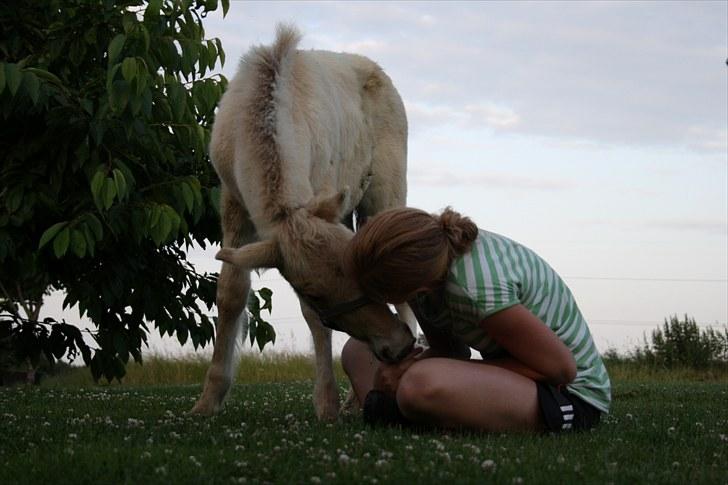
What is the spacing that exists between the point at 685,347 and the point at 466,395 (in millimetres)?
14381

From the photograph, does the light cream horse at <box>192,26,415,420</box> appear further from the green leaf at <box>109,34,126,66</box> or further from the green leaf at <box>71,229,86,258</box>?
the green leaf at <box>71,229,86,258</box>

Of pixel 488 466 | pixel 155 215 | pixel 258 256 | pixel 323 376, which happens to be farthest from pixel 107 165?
pixel 488 466

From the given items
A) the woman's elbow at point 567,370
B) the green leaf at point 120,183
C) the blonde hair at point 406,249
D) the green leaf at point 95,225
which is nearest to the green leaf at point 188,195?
the green leaf at point 95,225

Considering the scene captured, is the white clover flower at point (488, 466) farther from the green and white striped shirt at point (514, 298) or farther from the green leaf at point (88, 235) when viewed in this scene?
the green leaf at point (88, 235)

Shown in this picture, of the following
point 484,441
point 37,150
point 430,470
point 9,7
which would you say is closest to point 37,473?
point 430,470

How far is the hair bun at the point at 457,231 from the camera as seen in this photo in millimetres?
4883

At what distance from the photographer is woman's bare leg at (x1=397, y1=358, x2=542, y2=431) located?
504 cm

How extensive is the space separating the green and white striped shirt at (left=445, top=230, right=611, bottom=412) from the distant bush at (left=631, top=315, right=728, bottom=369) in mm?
13444

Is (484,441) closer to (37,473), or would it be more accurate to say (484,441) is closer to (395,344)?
(395,344)

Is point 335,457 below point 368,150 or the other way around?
below

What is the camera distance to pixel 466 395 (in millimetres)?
5059

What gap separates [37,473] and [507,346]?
2.19 m

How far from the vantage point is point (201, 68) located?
29.6ft

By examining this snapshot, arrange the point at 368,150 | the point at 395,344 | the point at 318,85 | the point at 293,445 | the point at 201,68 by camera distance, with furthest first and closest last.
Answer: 1. the point at 201,68
2. the point at 368,150
3. the point at 318,85
4. the point at 395,344
5. the point at 293,445
